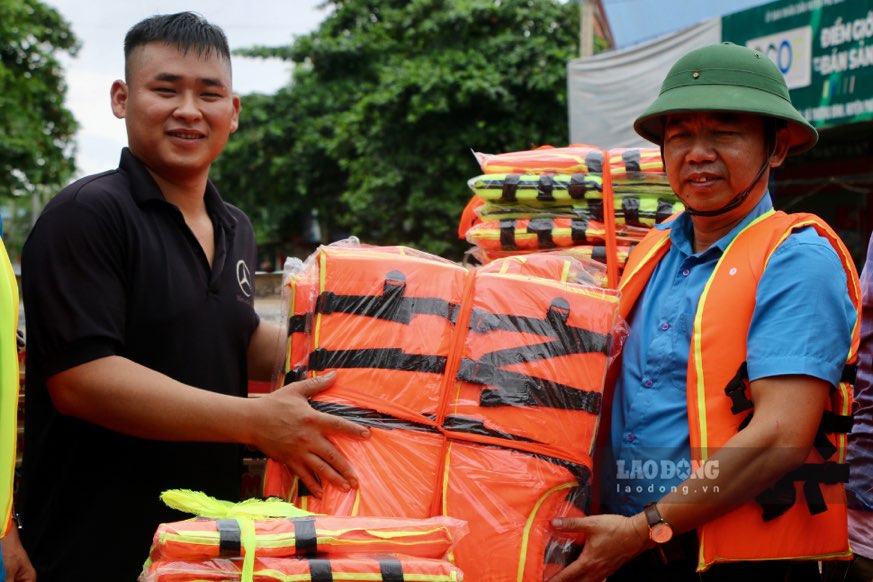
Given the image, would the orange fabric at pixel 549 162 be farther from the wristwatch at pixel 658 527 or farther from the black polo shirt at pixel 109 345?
the wristwatch at pixel 658 527

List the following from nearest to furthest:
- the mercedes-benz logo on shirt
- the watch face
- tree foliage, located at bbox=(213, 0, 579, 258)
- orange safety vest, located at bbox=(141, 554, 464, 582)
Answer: orange safety vest, located at bbox=(141, 554, 464, 582), the watch face, the mercedes-benz logo on shirt, tree foliage, located at bbox=(213, 0, 579, 258)

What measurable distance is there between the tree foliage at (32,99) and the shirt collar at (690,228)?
21.8 meters

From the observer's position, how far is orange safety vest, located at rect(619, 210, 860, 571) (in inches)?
82.6

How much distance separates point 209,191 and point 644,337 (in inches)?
57.3

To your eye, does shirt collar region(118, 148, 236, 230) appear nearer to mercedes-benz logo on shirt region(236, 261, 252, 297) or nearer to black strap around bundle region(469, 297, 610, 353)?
mercedes-benz logo on shirt region(236, 261, 252, 297)

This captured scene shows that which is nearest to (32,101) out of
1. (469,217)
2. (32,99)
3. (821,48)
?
(32,99)

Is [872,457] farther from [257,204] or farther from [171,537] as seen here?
[257,204]

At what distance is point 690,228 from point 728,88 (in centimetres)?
43

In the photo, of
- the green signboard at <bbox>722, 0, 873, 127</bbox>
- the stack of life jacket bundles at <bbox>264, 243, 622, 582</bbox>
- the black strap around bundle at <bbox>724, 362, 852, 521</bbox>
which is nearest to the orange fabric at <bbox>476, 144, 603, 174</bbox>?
the stack of life jacket bundles at <bbox>264, 243, 622, 582</bbox>

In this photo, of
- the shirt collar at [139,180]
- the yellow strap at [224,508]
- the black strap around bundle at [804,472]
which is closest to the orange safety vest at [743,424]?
the black strap around bundle at [804,472]

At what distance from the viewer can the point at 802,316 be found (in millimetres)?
2018

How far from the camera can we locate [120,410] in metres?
2.12

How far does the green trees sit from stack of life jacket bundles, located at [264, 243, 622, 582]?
2165cm

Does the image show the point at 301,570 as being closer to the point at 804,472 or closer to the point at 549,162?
the point at 804,472
